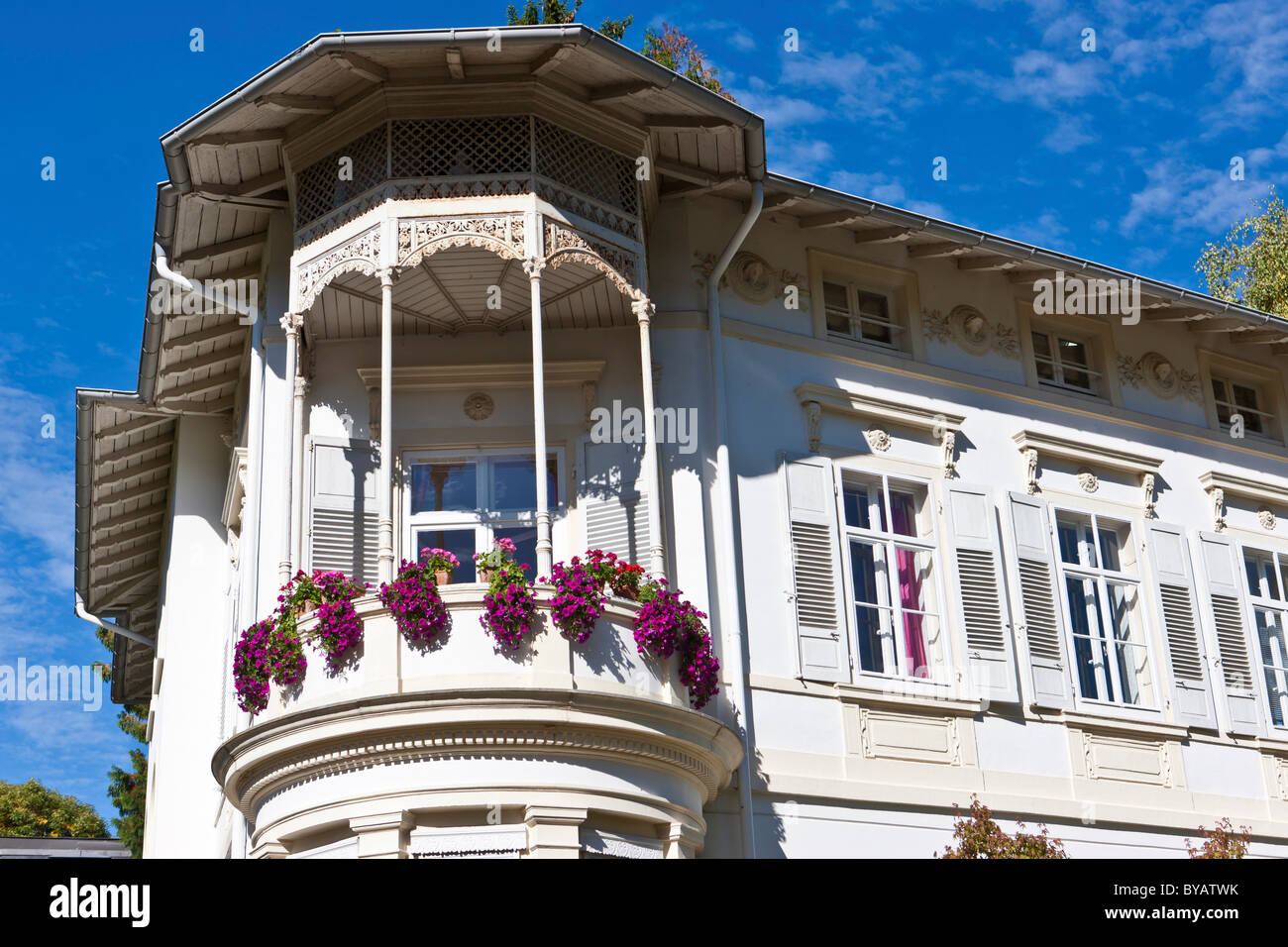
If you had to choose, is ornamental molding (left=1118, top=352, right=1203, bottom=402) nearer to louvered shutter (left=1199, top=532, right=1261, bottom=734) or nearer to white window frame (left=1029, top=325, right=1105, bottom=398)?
white window frame (left=1029, top=325, right=1105, bottom=398)

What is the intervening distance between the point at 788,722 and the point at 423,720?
354 centimetres

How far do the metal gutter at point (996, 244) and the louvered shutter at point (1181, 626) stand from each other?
2.39 meters

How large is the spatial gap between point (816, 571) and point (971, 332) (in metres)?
3.43

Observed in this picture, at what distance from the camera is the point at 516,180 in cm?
1289

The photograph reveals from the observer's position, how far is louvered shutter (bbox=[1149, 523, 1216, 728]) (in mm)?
15883

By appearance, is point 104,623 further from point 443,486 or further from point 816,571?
point 816,571

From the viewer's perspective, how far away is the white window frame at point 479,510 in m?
13.5

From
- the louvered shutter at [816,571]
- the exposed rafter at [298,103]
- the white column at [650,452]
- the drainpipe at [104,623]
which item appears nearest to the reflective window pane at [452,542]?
the white column at [650,452]

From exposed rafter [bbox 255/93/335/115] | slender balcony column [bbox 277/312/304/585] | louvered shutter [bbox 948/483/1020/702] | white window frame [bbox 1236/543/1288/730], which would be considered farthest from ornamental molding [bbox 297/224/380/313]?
white window frame [bbox 1236/543/1288/730]

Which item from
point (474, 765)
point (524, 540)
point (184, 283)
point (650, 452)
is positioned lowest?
point (474, 765)

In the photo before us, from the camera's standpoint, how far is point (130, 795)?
38.7 metres

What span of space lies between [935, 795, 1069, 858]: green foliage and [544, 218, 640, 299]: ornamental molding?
5.22m

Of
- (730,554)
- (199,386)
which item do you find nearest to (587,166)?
(730,554)
